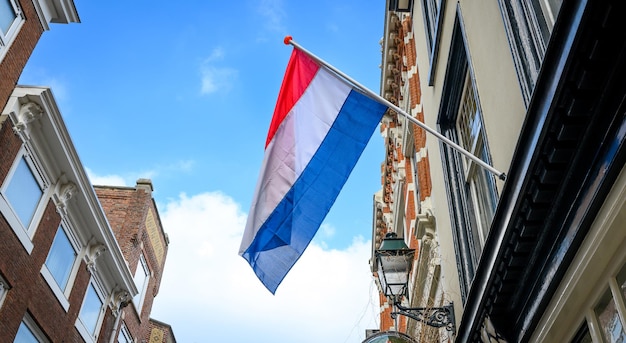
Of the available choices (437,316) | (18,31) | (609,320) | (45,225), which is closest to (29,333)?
(45,225)

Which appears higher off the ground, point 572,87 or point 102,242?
point 102,242

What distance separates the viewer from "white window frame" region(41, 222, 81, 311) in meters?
15.4

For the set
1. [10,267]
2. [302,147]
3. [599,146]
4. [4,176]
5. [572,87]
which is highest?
[4,176]

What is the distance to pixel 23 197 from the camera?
13.8 m

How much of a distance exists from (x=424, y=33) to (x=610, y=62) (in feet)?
27.0

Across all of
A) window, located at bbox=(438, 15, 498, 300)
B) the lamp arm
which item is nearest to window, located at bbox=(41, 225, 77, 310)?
the lamp arm

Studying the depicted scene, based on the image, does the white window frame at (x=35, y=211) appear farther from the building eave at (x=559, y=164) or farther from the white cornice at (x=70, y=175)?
the building eave at (x=559, y=164)

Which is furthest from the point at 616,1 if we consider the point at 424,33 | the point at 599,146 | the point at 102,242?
the point at 102,242

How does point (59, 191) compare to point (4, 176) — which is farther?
point (59, 191)

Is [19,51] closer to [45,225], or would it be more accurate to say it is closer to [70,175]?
[70,175]

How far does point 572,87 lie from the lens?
3359mm

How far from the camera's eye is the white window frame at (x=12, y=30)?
40.1 ft

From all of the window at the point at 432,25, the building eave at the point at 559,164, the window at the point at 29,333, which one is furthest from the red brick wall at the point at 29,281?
the building eave at the point at 559,164

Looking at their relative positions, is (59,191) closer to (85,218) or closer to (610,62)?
(85,218)
